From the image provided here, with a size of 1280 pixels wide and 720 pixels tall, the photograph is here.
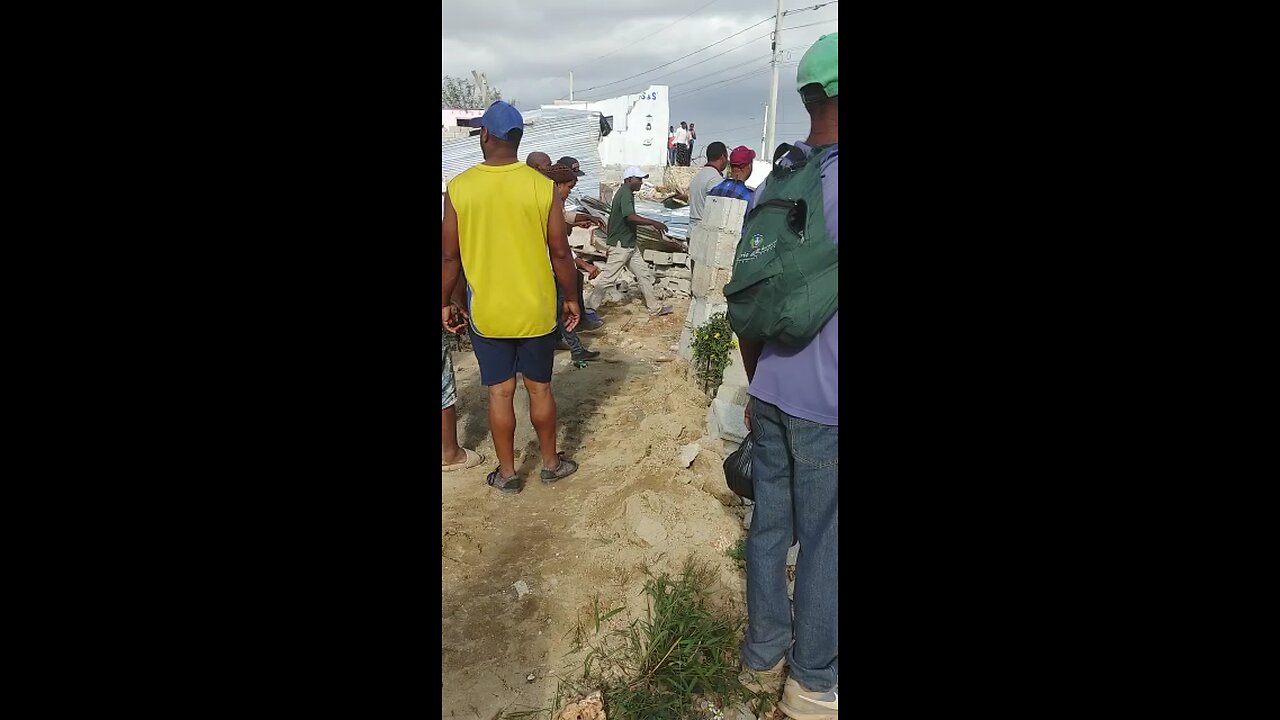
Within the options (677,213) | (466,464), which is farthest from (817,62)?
(677,213)

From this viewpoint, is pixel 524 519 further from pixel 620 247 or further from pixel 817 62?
pixel 620 247

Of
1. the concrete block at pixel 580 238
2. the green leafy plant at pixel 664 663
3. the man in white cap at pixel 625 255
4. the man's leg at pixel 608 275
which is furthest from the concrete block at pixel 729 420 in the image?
the concrete block at pixel 580 238

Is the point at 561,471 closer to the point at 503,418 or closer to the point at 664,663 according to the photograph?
the point at 503,418

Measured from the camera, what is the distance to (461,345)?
7.23m

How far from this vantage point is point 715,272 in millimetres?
5730

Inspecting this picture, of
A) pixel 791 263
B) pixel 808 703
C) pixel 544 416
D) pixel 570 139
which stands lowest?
pixel 808 703

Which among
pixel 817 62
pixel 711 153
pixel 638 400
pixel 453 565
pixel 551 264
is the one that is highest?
pixel 711 153

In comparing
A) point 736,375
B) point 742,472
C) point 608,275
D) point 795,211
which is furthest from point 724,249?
point 795,211

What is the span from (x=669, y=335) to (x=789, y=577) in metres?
5.03

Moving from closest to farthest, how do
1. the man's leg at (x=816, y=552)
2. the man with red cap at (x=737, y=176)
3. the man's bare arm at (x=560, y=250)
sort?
the man's leg at (x=816, y=552)
the man's bare arm at (x=560, y=250)
the man with red cap at (x=737, y=176)

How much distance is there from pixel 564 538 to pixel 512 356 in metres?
0.96

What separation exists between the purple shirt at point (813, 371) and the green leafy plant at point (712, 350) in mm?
3102

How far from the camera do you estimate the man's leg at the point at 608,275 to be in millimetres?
8820

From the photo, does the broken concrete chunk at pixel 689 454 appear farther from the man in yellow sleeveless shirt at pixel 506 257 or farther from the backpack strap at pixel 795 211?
the backpack strap at pixel 795 211
